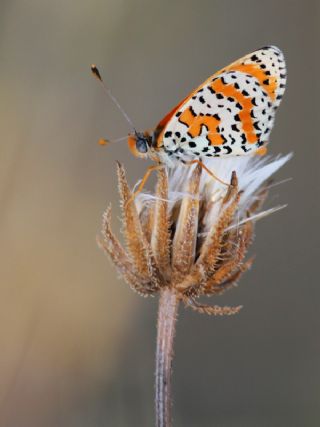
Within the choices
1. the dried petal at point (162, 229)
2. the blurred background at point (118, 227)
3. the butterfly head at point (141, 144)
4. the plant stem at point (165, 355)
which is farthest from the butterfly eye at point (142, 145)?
the blurred background at point (118, 227)

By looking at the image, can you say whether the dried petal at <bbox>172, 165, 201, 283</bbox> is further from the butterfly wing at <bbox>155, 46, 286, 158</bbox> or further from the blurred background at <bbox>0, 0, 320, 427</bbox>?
the blurred background at <bbox>0, 0, 320, 427</bbox>

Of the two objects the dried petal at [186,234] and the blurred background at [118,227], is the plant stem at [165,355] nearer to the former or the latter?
the dried petal at [186,234]

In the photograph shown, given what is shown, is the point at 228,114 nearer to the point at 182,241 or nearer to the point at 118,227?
the point at 182,241

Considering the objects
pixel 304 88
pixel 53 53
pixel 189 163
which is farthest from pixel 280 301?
pixel 53 53

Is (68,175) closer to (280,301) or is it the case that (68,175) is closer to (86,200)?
(86,200)

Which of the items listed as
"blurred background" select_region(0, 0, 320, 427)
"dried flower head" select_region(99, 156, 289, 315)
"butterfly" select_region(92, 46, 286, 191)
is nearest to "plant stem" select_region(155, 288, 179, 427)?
"dried flower head" select_region(99, 156, 289, 315)

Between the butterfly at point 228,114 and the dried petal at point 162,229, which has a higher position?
the butterfly at point 228,114

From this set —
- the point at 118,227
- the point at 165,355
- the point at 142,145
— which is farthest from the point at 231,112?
the point at 118,227
